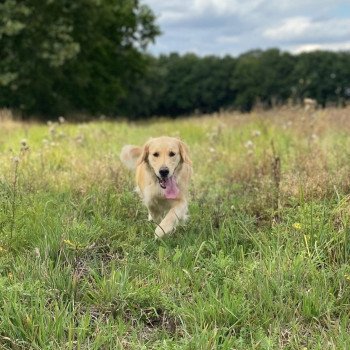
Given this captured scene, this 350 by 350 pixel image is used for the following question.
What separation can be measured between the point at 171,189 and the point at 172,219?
443mm

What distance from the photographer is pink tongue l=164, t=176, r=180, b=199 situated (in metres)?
4.22

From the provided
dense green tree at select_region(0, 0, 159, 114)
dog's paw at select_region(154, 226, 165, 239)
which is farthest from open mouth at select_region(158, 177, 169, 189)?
dense green tree at select_region(0, 0, 159, 114)

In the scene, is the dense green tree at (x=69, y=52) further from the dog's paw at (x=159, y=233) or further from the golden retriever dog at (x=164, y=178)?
the dog's paw at (x=159, y=233)

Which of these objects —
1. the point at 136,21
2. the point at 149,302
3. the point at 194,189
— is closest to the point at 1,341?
the point at 149,302

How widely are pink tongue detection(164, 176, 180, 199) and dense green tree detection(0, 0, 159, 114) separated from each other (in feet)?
54.3

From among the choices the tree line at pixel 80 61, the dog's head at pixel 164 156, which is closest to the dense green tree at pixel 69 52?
the tree line at pixel 80 61

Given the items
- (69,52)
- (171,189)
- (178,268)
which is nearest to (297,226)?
(178,268)

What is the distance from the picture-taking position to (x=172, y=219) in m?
3.88

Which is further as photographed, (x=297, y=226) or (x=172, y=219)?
(x=172, y=219)

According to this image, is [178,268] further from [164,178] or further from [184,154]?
[184,154]

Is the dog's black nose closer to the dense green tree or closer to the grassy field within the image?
the grassy field

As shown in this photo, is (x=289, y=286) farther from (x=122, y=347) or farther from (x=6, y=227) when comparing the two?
(x=6, y=227)

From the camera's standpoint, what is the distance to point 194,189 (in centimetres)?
527

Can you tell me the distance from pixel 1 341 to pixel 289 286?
1.55 meters
